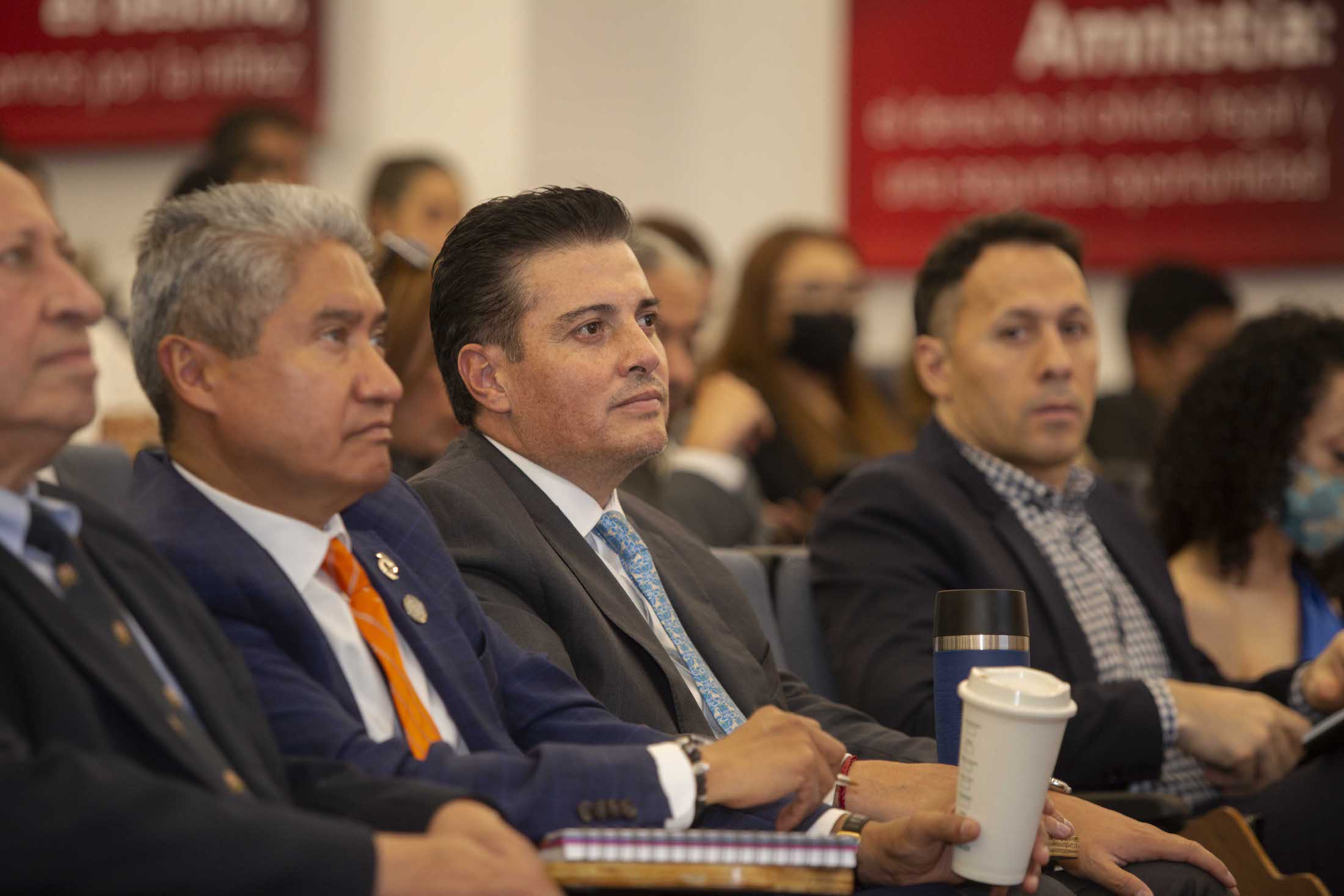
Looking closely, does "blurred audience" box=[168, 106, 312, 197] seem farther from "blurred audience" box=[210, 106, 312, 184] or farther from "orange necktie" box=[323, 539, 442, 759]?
"orange necktie" box=[323, 539, 442, 759]

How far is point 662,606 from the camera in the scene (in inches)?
94.2

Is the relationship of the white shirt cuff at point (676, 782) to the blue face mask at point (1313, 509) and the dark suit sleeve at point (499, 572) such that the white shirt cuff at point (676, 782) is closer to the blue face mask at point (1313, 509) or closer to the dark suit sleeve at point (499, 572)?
the dark suit sleeve at point (499, 572)

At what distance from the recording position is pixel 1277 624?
3.52 m

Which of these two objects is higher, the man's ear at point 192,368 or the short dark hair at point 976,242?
the short dark hair at point 976,242

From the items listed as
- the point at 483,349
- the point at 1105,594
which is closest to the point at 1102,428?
the point at 1105,594

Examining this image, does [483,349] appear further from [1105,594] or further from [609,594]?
[1105,594]

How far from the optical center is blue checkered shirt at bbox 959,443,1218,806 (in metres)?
3.01

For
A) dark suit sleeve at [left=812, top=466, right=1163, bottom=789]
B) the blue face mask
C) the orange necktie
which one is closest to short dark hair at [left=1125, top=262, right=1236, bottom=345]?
the blue face mask

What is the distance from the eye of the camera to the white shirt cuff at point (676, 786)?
5.92 ft

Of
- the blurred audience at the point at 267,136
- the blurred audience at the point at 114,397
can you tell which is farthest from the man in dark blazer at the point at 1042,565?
the blurred audience at the point at 267,136

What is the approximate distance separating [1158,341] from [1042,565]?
9.79ft

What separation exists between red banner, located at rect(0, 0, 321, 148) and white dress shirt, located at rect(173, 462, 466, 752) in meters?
5.00

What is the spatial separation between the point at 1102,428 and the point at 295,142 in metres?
2.81

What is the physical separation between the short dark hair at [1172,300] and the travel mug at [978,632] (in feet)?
12.7
